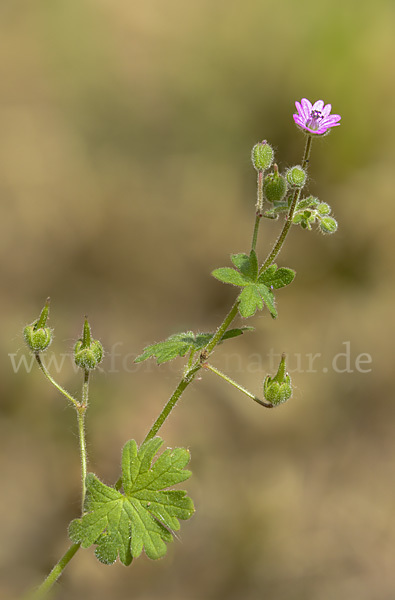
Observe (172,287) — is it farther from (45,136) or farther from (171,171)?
(45,136)

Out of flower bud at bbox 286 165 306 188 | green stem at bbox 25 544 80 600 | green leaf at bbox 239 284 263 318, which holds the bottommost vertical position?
green stem at bbox 25 544 80 600

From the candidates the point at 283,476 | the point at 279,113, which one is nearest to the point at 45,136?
the point at 279,113

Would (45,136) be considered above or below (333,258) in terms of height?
below

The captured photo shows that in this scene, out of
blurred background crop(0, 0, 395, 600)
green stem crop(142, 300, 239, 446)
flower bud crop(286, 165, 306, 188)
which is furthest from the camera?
blurred background crop(0, 0, 395, 600)

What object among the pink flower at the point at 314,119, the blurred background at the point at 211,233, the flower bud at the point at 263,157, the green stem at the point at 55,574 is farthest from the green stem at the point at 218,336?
the blurred background at the point at 211,233

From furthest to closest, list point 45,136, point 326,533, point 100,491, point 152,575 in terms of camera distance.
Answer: point 45,136
point 326,533
point 152,575
point 100,491

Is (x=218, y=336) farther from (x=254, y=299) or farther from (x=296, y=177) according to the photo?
(x=296, y=177)

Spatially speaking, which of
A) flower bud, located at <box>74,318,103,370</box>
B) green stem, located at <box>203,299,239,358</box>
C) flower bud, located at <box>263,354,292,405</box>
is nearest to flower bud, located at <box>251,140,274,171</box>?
green stem, located at <box>203,299,239,358</box>

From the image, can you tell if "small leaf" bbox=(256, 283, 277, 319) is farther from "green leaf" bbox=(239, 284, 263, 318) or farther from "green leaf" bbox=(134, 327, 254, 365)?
"green leaf" bbox=(134, 327, 254, 365)
